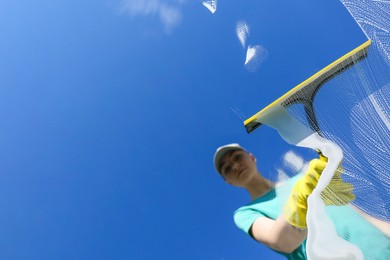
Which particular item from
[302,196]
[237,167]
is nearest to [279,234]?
[302,196]

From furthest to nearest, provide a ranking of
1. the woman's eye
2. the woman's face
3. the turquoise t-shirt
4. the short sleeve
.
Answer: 1. the woman's eye
2. the woman's face
3. the short sleeve
4. the turquoise t-shirt

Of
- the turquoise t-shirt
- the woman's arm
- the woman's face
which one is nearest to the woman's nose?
the woman's face

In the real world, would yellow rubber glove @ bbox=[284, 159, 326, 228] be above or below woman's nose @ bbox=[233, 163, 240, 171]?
below

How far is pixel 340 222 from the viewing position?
1415mm

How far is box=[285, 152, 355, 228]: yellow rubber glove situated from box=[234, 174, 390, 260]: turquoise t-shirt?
0.16 ft

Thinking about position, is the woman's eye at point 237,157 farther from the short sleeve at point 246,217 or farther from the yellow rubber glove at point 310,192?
the yellow rubber glove at point 310,192

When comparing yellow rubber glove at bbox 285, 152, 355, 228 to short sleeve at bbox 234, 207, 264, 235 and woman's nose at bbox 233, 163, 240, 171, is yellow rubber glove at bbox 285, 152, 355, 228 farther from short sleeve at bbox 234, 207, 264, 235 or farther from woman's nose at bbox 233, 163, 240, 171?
woman's nose at bbox 233, 163, 240, 171

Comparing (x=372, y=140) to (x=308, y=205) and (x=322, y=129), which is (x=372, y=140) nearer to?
(x=322, y=129)

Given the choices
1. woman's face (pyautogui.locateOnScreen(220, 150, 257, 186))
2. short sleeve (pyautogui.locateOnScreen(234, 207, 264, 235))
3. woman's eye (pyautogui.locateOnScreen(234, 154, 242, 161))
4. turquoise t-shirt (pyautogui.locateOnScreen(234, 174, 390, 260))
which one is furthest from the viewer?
woman's eye (pyautogui.locateOnScreen(234, 154, 242, 161))

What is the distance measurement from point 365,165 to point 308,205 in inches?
23.6

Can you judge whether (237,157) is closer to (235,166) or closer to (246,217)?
(235,166)

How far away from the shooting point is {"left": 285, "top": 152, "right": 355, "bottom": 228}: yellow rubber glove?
1.36 meters

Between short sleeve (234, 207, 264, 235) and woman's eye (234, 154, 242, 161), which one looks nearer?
short sleeve (234, 207, 264, 235)

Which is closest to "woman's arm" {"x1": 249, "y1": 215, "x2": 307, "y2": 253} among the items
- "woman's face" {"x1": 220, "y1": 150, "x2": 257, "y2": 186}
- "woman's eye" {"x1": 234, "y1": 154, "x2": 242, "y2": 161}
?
"woman's face" {"x1": 220, "y1": 150, "x2": 257, "y2": 186}
